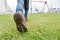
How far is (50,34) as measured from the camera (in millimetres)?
3262

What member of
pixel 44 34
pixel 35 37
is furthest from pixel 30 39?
pixel 44 34

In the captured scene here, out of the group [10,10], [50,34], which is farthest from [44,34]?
[10,10]

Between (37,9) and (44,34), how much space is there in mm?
10150

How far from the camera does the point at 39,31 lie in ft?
11.5

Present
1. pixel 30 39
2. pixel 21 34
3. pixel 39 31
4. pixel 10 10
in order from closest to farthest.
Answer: pixel 30 39, pixel 21 34, pixel 39 31, pixel 10 10

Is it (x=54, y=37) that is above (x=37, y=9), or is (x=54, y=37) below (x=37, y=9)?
above

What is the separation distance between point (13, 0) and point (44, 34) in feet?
33.0

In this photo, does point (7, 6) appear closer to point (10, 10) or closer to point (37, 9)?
point (10, 10)

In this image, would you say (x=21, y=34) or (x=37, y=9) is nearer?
(x=21, y=34)

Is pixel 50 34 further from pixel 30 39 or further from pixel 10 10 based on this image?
pixel 10 10

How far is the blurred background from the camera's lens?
13.1 metres

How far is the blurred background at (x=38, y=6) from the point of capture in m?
13.1

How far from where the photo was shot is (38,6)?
44.2 feet

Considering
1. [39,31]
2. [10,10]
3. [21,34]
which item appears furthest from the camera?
[10,10]
